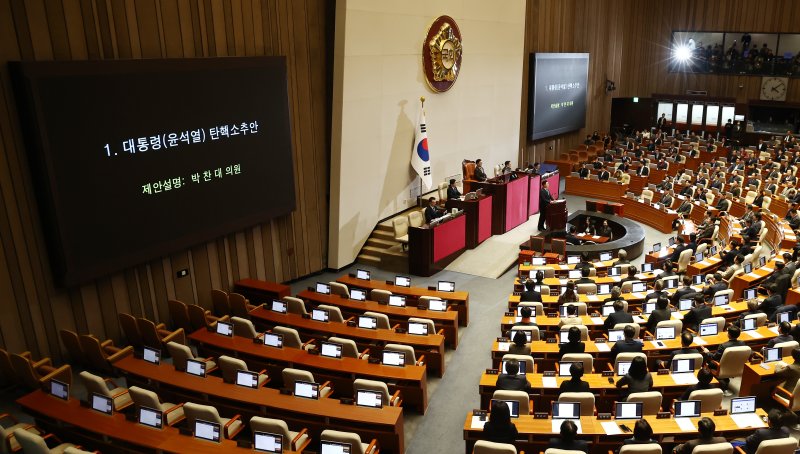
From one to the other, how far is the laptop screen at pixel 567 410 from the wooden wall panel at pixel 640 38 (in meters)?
16.2

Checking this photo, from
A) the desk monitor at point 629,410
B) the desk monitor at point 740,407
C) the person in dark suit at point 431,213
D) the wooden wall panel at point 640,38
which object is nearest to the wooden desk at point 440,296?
the person in dark suit at point 431,213

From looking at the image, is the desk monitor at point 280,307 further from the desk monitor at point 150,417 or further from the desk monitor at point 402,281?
the desk monitor at point 150,417

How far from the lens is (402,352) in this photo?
808 cm

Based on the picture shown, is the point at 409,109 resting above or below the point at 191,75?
below

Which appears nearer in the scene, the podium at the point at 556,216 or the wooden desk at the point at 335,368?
the wooden desk at the point at 335,368

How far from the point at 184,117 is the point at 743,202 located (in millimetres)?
14588

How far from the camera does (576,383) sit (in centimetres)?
701

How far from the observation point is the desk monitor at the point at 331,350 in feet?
27.0

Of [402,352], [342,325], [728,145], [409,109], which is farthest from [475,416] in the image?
[728,145]

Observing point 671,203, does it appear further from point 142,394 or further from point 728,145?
point 142,394

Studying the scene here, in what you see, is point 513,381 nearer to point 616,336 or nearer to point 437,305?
point 616,336

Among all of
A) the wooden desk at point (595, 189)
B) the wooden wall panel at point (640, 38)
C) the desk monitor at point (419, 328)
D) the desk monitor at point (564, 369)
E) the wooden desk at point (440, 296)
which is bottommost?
the wooden desk at point (595, 189)

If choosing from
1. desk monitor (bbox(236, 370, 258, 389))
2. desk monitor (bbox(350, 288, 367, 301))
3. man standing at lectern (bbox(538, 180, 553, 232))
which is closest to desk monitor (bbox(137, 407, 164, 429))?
desk monitor (bbox(236, 370, 258, 389))

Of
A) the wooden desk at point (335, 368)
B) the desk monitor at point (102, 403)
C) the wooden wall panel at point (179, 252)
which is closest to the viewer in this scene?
the desk monitor at point (102, 403)
